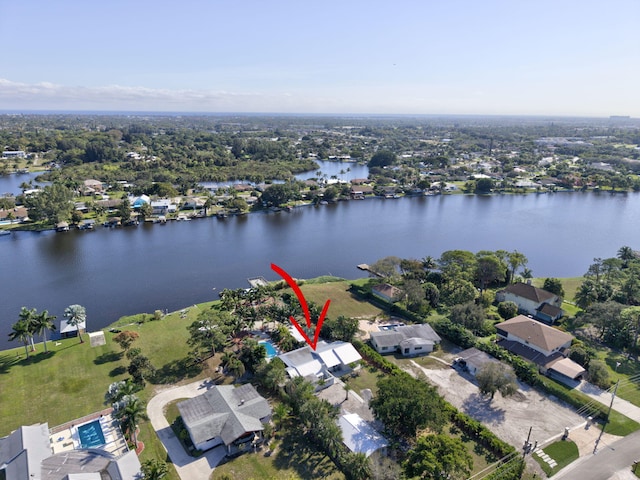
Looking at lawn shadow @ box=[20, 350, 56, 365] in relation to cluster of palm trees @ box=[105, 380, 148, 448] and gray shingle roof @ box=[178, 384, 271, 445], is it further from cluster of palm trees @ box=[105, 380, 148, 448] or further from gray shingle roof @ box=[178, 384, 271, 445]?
gray shingle roof @ box=[178, 384, 271, 445]

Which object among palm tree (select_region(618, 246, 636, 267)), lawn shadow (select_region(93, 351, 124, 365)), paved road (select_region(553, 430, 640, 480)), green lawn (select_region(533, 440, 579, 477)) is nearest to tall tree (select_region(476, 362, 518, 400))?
green lawn (select_region(533, 440, 579, 477))

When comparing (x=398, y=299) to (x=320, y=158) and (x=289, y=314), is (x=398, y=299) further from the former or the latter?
(x=320, y=158)

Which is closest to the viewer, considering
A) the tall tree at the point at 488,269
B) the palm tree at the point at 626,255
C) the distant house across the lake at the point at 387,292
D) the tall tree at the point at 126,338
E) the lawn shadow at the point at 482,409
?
the lawn shadow at the point at 482,409

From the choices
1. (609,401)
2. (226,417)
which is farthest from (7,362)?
(609,401)

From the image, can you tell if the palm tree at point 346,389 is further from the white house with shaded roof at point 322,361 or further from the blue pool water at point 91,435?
the blue pool water at point 91,435

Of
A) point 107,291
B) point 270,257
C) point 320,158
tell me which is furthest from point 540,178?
point 107,291

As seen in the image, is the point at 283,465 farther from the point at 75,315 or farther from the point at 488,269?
the point at 488,269

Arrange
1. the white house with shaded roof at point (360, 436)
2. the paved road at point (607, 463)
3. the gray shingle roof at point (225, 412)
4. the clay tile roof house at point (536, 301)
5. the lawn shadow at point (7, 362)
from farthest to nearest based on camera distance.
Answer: the clay tile roof house at point (536, 301) < the lawn shadow at point (7, 362) < the gray shingle roof at point (225, 412) < the white house with shaded roof at point (360, 436) < the paved road at point (607, 463)

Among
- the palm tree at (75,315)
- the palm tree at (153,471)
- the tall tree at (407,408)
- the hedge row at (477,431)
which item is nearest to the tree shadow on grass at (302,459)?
the tall tree at (407,408)
